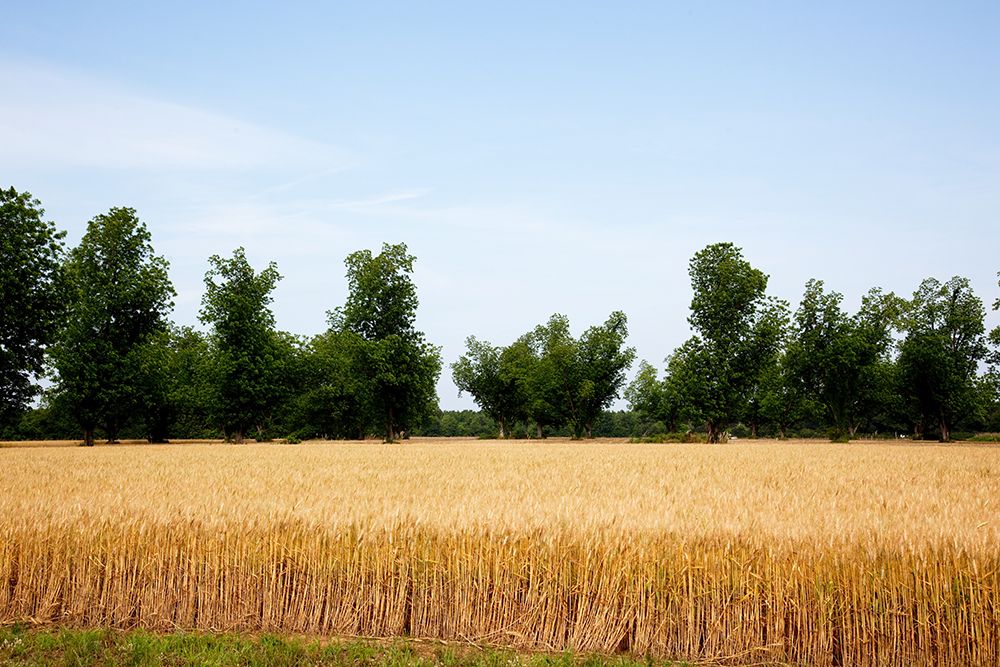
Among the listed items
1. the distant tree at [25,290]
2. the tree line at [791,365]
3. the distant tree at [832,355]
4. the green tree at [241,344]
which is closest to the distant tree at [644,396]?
the tree line at [791,365]

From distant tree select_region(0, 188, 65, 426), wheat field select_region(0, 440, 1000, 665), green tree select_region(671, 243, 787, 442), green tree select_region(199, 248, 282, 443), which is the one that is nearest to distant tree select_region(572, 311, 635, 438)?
green tree select_region(671, 243, 787, 442)

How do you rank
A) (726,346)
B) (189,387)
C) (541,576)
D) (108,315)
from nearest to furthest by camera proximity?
(541,576) < (108,315) < (726,346) < (189,387)

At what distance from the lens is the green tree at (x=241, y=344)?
5494cm

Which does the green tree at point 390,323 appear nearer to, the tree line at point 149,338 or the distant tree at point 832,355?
the tree line at point 149,338

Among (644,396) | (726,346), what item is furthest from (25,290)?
(644,396)

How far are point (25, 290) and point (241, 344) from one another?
25.6 metres

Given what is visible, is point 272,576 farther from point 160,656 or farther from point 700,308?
point 700,308

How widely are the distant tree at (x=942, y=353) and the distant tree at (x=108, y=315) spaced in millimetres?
70768

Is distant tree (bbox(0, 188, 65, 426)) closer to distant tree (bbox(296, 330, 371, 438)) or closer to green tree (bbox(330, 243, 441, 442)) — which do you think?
green tree (bbox(330, 243, 441, 442))

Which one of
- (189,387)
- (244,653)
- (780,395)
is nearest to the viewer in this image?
(244,653)

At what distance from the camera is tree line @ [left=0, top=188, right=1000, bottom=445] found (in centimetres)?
4200

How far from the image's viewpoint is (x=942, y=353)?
6269 centimetres

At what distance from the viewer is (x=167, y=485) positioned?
47.2ft

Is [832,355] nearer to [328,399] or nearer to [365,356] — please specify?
[365,356]
